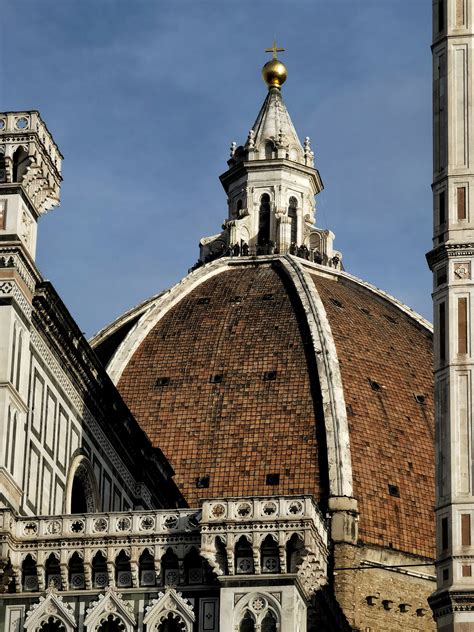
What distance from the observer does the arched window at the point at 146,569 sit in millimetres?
37438

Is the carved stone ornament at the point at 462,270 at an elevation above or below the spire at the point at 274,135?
below

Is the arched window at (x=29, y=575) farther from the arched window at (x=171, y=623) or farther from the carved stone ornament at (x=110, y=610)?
the arched window at (x=171, y=623)

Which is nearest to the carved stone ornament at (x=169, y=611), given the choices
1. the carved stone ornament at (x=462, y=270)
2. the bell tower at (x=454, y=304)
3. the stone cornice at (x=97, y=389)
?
the bell tower at (x=454, y=304)

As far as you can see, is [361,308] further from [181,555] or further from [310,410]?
[181,555]

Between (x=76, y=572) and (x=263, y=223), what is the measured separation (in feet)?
158

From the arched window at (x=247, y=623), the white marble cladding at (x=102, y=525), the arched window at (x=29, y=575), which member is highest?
the white marble cladding at (x=102, y=525)

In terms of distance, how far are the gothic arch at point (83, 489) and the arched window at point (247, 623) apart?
722 centimetres

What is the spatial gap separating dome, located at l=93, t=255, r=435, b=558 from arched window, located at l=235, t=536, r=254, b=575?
32.1 m

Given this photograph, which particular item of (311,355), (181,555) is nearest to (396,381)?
(311,355)

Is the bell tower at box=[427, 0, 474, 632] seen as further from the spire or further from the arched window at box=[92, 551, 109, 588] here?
the spire

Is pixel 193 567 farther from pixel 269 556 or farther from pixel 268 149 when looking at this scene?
pixel 268 149

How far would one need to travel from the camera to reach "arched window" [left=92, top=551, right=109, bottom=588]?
37.5 metres

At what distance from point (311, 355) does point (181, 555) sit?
38055mm

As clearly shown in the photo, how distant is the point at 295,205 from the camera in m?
85.6
